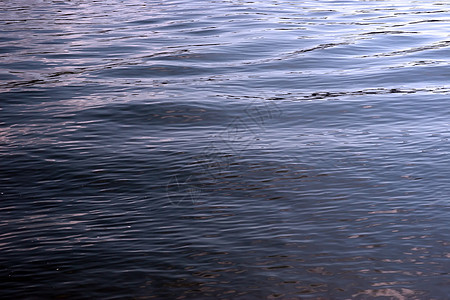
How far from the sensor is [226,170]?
5.91 metres

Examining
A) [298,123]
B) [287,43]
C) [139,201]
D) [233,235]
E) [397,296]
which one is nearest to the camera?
[397,296]

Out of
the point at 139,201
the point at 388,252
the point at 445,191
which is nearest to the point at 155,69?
the point at 139,201

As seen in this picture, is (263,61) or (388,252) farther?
(263,61)

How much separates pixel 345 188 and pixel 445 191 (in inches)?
29.7

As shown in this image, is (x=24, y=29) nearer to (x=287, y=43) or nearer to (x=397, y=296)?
(x=287, y=43)

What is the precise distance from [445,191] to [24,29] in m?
11.3

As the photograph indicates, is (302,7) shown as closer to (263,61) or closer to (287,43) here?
(287,43)

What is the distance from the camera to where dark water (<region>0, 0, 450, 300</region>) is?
4.14m

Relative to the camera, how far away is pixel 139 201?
5.20m

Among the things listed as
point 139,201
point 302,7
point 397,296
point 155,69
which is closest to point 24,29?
point 155,69

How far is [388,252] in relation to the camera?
434 centimetres

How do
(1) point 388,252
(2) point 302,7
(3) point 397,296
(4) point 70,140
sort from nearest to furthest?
(3) point 397,296 < (1) point 388,252 < (4) point 70,140 < (2) point 302,7

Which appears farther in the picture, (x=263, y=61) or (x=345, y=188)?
(x=263, y=61)

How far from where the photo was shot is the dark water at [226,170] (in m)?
4.14
